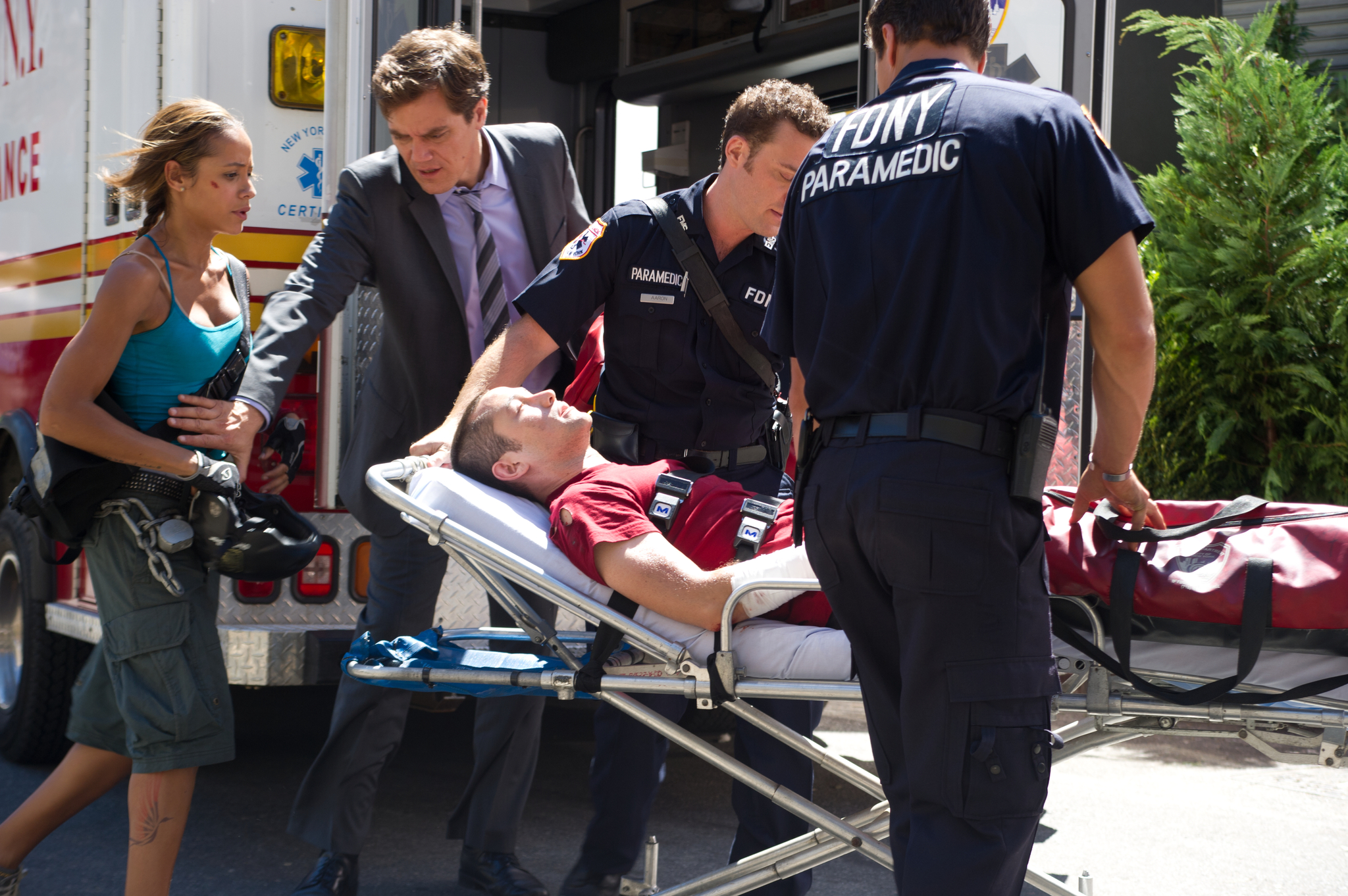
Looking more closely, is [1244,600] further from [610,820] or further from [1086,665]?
[610,820]

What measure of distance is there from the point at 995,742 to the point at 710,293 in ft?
4.79

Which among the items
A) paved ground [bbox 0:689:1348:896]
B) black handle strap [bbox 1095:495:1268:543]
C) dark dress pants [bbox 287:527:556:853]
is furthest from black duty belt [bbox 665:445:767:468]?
paved ground [bbox 0:689:1348:896]

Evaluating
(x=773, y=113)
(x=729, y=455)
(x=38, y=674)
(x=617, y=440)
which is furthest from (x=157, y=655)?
(x=38, y=674)

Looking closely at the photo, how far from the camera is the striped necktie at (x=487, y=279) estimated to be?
3.41m

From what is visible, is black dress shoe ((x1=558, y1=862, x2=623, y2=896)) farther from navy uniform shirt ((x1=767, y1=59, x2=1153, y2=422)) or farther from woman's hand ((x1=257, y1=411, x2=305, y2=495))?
navy uniform shirt ((x1=767, y1=59, x2=1153, y2=422))

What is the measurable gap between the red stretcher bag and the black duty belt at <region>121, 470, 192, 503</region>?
180 centimetres

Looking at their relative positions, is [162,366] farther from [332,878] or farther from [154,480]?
[332,878]

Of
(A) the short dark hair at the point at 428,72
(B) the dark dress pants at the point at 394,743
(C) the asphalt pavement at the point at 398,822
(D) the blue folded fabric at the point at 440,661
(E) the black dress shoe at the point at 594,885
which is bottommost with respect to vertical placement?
(C) the asphalt pavement at the point at 398,822

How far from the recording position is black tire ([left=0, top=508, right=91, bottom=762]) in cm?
447

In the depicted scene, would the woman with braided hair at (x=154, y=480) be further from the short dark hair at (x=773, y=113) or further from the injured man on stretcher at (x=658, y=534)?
the short dark hair at (x=773, y=113)

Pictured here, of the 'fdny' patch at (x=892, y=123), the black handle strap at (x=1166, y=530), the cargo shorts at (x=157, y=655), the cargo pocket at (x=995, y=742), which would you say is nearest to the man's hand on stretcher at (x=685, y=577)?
the black handle strap at (x=1166, y=530)

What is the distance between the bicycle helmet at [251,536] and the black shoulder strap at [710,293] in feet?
3.48

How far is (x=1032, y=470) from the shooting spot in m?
1.91

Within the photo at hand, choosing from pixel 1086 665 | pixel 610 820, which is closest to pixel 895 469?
pixel 1086 665
